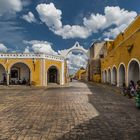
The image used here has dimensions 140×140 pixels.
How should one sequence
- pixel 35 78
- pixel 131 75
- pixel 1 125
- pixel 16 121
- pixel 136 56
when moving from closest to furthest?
pixel 1 125 → pixel 16 121 → pixel 136 56 → pixel 131 75 → pixel 35 78

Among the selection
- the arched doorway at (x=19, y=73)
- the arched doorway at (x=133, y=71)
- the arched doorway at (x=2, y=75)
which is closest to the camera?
the arched doorway at (x=133, y=71)

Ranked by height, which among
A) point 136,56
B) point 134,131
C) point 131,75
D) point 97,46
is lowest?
point 134,131

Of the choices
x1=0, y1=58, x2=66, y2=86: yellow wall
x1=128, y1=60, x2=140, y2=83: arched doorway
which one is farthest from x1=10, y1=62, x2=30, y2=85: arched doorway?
x1=128, y1=60, x2=140, y2=83: arched doorway

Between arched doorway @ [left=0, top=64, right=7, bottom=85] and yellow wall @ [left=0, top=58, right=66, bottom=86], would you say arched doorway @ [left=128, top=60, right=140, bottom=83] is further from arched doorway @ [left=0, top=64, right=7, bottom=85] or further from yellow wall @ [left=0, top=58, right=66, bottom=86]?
arched doorway @ [left=0, top=64, right=7, bottom=85]

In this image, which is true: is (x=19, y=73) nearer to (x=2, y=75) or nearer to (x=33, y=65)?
(x=2, y=75)

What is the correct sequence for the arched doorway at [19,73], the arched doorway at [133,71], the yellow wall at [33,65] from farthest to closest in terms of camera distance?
the arched doorway at [19,73], the yellow wall at [33,65], the arched doorway at [133,71]

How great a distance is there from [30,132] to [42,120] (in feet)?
5.37

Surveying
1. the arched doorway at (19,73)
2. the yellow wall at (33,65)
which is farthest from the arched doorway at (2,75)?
the yellow wall at (33,65)

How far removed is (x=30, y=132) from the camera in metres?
6.53

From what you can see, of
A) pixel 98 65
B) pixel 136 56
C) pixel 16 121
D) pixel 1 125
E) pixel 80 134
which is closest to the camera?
pixel 80 134

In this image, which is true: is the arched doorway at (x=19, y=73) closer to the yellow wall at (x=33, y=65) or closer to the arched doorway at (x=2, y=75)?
the arched doorway at (x=2, y=75)

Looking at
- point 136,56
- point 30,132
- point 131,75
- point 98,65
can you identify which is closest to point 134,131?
point 30,132

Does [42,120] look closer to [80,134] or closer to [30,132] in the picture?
[30,132]

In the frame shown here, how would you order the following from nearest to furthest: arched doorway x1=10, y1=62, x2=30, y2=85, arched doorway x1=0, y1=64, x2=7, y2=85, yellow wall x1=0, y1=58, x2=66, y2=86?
yellow wall x1=0, y1=58, x2=66, y2=86, arched doorway x1=0, y1=64, x2=7, y2=85, arched doorway x1=10, y1=62, x2=30, y2=85
